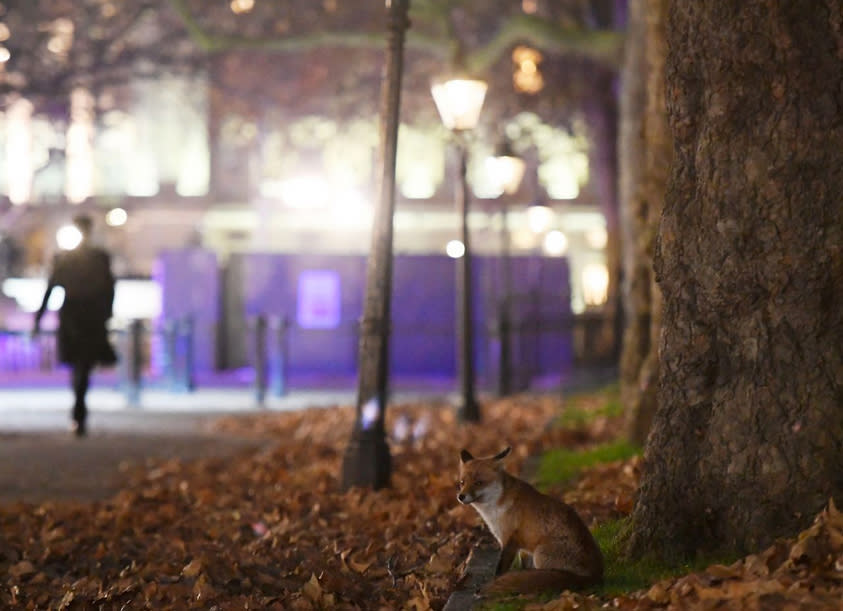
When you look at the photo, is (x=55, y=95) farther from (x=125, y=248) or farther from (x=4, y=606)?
(x=125, y=248)

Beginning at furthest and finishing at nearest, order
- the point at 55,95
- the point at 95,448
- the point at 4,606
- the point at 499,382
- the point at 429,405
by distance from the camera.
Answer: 1. the point at 55,95
2. the point at 499,382
3. the point at 429,405
4. the point at 95,448
5. the point at 4,606

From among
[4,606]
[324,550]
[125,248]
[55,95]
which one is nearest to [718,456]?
[324,550]

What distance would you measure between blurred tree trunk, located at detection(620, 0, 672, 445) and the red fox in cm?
531

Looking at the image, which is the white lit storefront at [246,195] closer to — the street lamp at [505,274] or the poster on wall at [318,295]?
the poster on wall at [318,295]

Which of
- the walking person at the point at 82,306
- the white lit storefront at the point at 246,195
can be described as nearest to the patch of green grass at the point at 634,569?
the walking person at the point at 82,306

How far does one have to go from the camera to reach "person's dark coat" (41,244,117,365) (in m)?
15.4

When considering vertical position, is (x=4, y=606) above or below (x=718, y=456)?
below

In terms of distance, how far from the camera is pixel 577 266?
69.8 m

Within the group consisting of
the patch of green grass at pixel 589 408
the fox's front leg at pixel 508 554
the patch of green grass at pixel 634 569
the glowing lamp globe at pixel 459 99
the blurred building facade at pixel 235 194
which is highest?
the blurred building facade at pixel 235 194

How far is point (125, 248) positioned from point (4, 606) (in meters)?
59.5

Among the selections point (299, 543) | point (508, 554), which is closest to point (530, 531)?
point (508, 554)

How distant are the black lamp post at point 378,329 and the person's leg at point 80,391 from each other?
510cm

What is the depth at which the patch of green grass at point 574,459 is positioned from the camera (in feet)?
36.3

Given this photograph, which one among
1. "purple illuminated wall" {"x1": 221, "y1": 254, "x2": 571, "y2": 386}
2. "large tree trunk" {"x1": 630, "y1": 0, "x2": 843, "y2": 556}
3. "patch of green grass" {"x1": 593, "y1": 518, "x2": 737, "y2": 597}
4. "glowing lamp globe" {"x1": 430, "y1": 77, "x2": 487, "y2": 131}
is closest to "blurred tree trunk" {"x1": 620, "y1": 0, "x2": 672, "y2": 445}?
"glowing lamp globe" {"x1": 430, "y1": 77, "x2": 487, "y2": 131}
